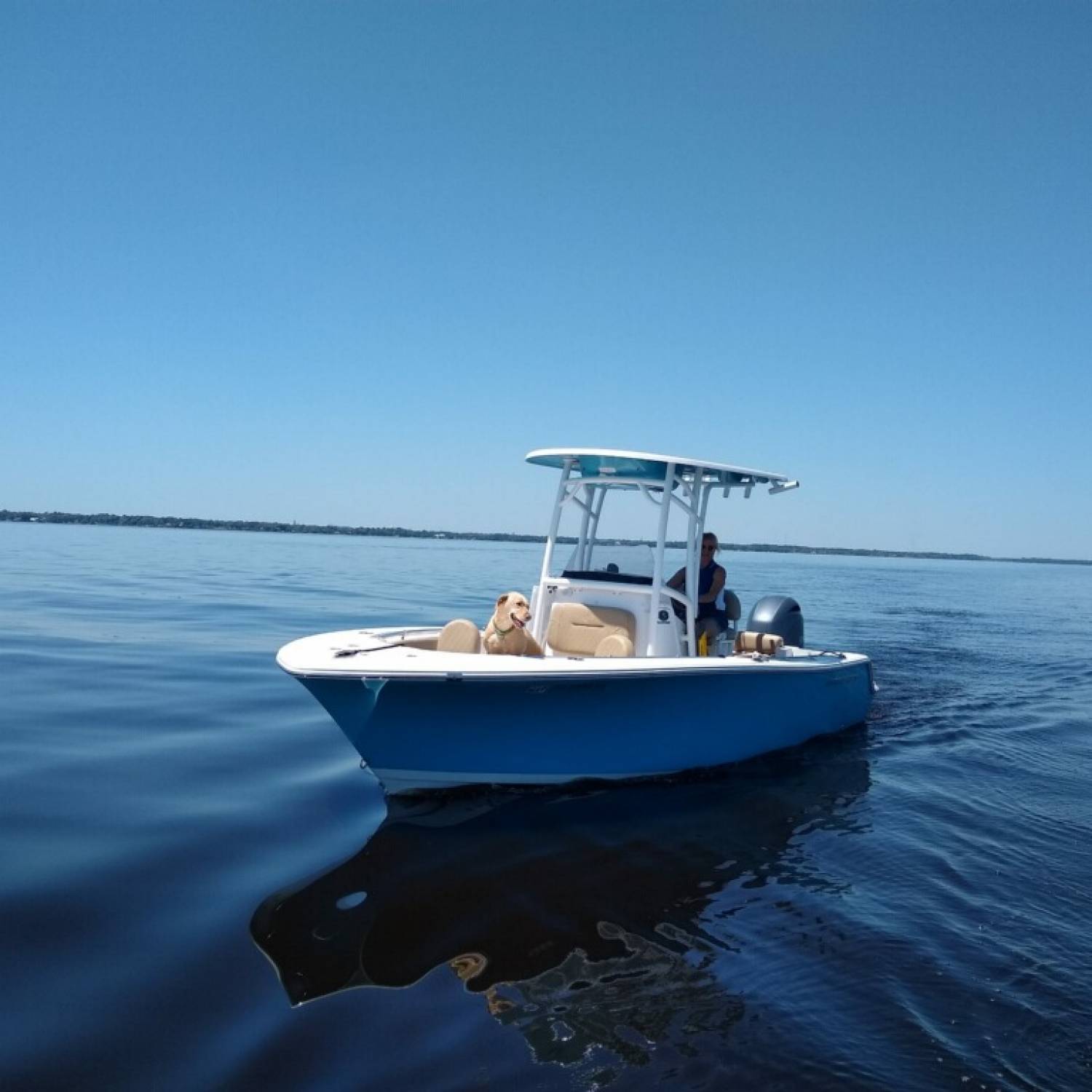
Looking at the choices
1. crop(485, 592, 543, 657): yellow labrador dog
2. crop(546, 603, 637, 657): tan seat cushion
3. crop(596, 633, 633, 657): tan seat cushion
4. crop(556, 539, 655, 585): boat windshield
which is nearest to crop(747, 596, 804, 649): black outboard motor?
crop(556, 539, 655, 585): boat windshield

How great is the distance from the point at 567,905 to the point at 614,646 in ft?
9.33

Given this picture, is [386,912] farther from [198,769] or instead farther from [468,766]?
[198,769]

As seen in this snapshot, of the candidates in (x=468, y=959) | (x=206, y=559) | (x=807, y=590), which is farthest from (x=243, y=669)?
(x=206, y=559)

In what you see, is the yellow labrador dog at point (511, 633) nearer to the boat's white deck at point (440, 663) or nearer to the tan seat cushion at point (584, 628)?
the boat's white deck at point (440, 663)

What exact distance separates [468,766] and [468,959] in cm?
221

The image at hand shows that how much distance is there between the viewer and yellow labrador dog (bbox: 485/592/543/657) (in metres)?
7.38

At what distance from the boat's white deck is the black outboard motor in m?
1.95

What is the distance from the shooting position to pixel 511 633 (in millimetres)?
7375

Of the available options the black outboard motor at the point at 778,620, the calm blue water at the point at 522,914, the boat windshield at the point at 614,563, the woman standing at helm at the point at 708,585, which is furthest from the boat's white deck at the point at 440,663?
the black outboard motor at the point at 778,620

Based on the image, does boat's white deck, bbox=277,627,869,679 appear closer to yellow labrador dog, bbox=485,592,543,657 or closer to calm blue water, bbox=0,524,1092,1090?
yellow labrador dog, bbox=485,592,543,657

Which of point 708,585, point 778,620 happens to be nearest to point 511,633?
point 708,585

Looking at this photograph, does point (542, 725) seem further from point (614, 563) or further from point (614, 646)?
point (614, 563)

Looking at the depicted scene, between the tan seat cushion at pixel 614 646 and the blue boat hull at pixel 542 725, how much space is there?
654 mm

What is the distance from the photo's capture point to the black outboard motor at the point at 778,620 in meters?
10.4
